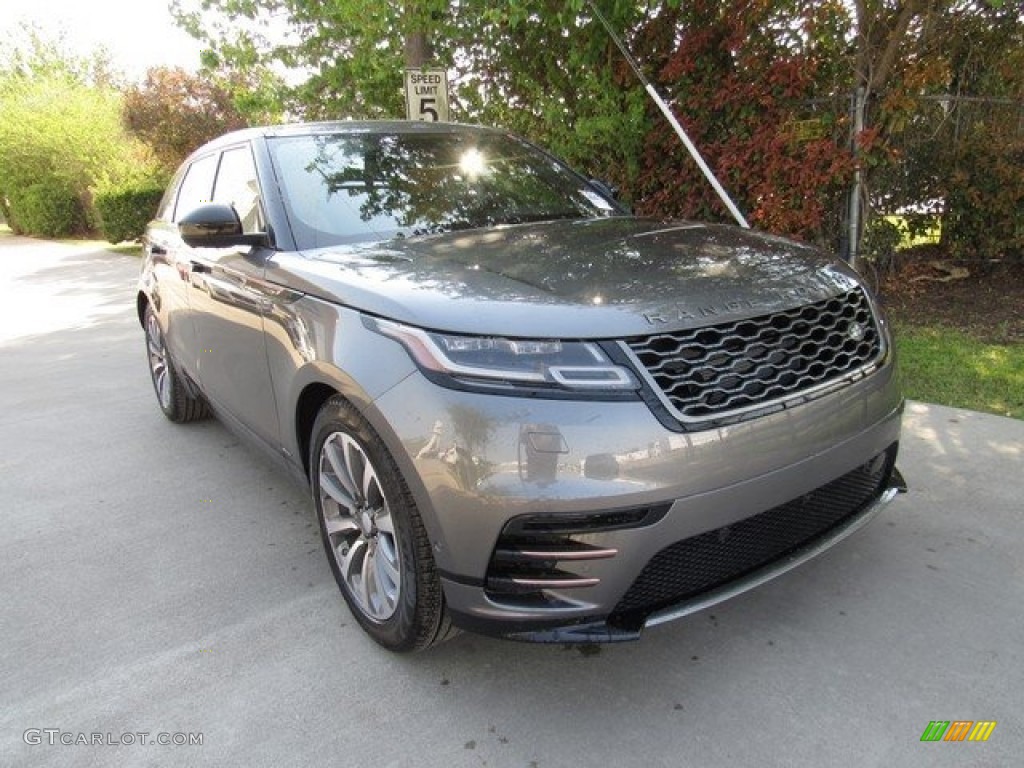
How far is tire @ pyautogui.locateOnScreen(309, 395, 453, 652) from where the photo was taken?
2186 mm

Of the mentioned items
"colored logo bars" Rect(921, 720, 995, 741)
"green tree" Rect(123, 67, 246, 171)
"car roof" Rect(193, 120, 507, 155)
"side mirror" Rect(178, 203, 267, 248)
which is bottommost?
"colored logo bars" Rect(921, 720, 995, 741)

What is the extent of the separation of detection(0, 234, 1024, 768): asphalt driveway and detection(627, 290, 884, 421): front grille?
878mm

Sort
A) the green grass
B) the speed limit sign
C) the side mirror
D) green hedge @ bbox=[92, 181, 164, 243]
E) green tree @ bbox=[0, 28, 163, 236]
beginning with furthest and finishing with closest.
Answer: green tree @ bbox=[0, 28, 163, 236] → green hedge @ bbox=[92, 181, 164, 243] → the speed limit sign → the green grass → the side mirror

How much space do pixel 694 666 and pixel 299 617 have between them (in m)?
1.41

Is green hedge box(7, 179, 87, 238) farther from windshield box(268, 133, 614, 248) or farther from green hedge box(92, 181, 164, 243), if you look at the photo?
windshield box(268, 133, 614, 248)

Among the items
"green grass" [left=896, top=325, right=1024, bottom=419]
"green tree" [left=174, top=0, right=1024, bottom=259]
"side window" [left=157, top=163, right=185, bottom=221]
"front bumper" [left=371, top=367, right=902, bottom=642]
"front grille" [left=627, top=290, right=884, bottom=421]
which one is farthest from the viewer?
"green tree" [left=174, top=0, right=1024, bottom=259]

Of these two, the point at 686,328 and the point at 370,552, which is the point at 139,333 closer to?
the point at 370,552

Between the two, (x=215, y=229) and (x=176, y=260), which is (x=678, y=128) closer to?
(x=176, y=260)

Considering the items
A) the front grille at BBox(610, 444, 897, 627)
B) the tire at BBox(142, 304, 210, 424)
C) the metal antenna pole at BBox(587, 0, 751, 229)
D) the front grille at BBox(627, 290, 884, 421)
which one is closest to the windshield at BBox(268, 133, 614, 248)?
the front grille at BBox(627, 290, 884, 421)

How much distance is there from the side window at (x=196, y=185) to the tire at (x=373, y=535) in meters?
1.99

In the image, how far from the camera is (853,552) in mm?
2938

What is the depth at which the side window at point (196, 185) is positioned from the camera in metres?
4.00

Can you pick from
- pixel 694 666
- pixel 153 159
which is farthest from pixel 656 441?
pixel 153 159

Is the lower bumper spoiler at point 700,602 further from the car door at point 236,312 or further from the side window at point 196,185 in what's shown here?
the side window at point 196,185
